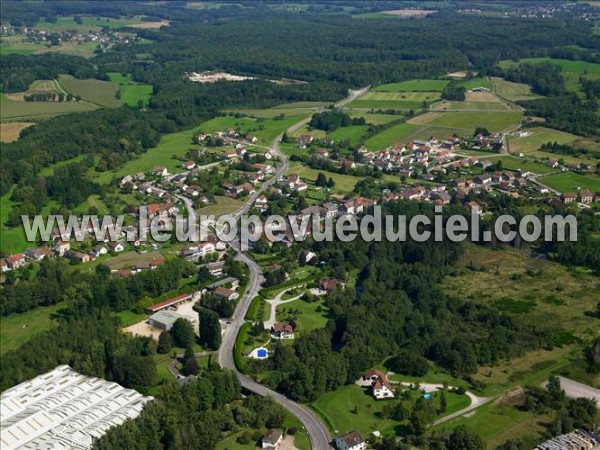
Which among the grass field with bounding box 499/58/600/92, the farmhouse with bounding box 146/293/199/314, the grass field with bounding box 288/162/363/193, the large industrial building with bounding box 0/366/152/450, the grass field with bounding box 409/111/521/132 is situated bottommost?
the large industrial building with bounding box 0/366/152/450

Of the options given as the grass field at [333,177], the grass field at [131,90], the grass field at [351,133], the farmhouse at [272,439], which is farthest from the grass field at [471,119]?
the farmhouse at [272,439]

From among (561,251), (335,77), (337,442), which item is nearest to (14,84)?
(335,77)

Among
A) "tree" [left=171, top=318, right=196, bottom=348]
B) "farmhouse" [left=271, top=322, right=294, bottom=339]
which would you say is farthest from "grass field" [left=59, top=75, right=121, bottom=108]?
"farmhouse" [left=271, top=322, right=294, bottom=339]

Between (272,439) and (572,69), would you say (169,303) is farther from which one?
(572,69)

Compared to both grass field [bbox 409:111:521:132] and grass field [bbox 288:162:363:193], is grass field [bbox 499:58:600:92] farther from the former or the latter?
grass field [bbox 288:162:363:193]

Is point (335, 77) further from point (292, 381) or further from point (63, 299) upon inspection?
point (292, 381)

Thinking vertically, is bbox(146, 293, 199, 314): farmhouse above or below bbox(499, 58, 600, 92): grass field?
below

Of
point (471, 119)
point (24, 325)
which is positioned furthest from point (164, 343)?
point (471, 119)
